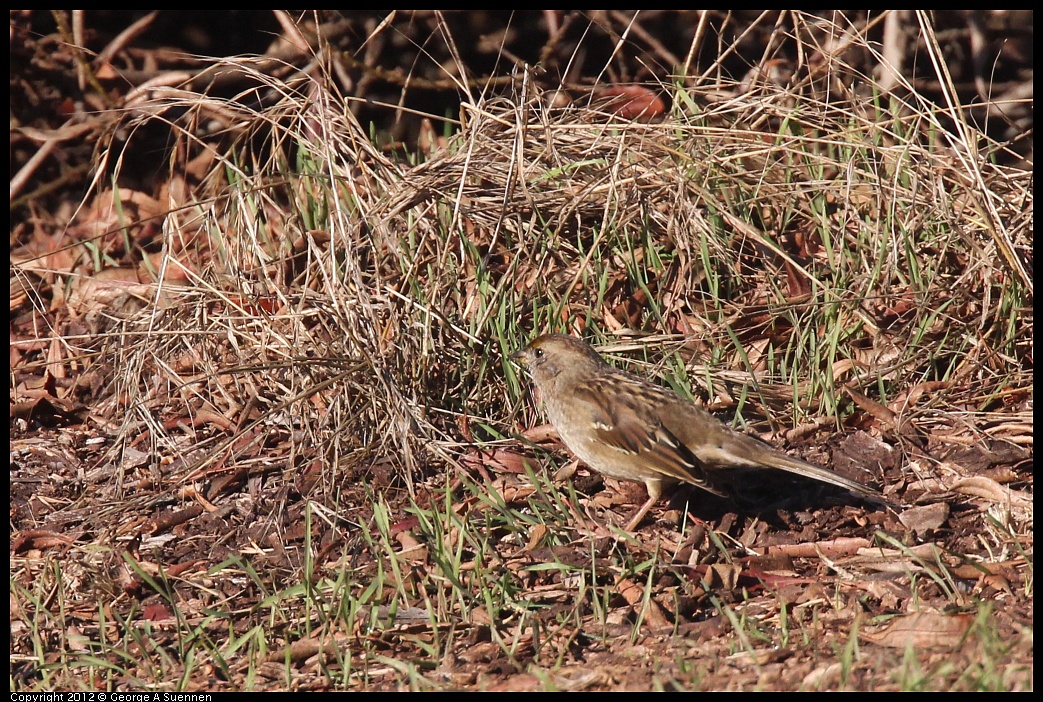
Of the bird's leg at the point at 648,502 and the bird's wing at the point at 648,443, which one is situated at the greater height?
the bird's wing at the point at 648,443

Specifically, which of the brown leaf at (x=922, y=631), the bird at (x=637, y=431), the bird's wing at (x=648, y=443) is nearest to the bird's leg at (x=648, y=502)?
the bird at (x=637, y=431)

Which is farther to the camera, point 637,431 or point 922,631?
point 637,431

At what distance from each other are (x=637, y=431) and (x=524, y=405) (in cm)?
94

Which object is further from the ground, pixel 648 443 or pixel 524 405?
pixel 648 443

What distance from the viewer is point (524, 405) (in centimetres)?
571

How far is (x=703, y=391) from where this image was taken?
5699mm

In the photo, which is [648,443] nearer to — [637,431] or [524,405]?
[637,431]

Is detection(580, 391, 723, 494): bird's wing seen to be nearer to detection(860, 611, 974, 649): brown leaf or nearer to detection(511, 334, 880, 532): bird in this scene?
detection(511, 334, 880, 532): bird

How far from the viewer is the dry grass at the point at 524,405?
4227mm

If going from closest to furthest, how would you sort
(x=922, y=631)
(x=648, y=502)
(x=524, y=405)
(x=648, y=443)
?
1. (x=922, y=631)
2. (x=648, y=443)
3. (x=648, y=502)
4. (x=524, y=405)

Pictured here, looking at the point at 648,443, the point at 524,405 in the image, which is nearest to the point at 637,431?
the point at 648,443

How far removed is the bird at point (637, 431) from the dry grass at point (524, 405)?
10.0 inches

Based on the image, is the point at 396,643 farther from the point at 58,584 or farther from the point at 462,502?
the point at 58,584

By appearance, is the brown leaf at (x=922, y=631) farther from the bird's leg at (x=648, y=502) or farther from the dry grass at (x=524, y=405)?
the bird's leg at (x=648, y=502)
